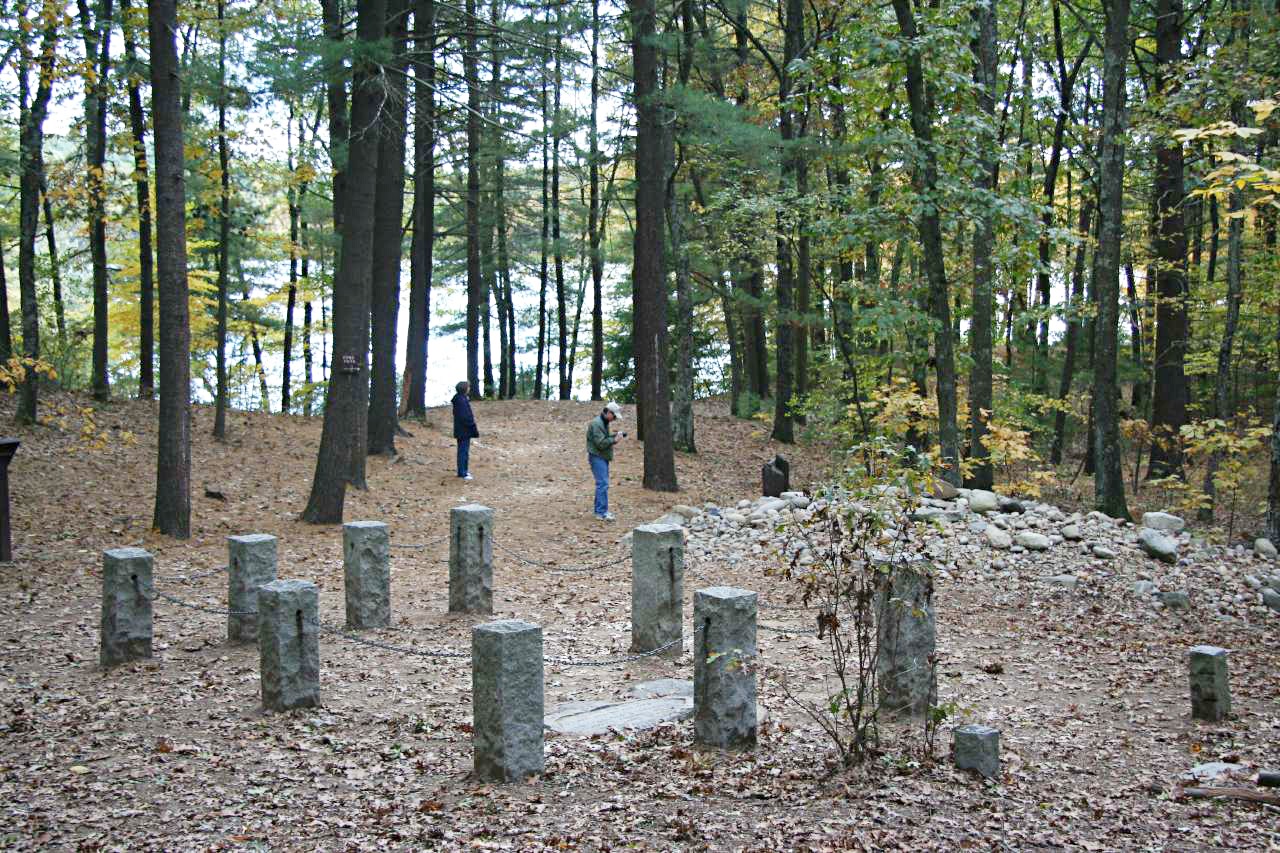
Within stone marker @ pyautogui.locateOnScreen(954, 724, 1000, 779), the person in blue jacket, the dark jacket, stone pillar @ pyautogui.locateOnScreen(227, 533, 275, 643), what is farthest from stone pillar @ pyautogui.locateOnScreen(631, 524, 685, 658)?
the dark jacket

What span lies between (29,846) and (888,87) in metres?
12.7

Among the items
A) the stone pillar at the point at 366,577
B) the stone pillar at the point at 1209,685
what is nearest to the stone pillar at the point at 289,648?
the stone pillar at the point at 366,577

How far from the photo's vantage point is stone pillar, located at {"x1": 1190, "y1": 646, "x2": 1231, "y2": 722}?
611 cm

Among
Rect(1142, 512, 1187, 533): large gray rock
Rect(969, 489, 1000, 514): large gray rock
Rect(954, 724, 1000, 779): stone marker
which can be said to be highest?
Rect(969, 489, 1000, 514): large gray rock

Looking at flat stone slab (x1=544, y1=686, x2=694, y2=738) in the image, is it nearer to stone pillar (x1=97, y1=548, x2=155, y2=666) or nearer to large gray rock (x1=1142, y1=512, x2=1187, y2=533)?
stone pillar (x1=97, y1=548, x2=155, y2=666)

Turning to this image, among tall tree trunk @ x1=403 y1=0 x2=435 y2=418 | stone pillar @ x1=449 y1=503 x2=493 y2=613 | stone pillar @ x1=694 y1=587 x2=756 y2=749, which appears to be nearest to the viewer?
stone pillar @ x1=694 y1=587 x2=756 y2=749

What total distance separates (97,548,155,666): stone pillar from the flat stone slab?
139 inches

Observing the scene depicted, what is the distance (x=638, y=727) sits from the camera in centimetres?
581

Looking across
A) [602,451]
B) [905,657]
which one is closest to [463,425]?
[602,451]

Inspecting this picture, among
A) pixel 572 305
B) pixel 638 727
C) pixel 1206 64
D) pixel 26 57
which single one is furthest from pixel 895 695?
pixel 572 305

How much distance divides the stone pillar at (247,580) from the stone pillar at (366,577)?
69 centimetres

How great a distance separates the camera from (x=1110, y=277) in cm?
1210

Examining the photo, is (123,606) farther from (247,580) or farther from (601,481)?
(601,481)

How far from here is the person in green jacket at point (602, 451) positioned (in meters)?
13.3
